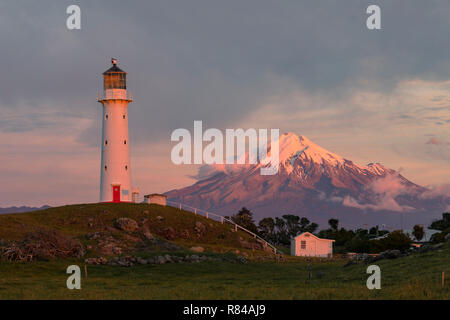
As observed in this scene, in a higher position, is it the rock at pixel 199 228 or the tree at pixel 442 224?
the tree at pixel 442 224

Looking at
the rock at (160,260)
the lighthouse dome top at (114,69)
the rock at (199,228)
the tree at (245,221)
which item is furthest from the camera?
the tree at (245,221)

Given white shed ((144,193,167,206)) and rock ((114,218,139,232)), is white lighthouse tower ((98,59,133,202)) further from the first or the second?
rock ((114,218,139,232))

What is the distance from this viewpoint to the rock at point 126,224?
77.7 m

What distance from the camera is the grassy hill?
102 feet

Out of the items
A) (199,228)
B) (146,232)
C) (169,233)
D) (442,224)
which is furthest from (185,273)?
(442,224)

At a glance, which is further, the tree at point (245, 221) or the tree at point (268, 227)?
the tree at point (268, 227)

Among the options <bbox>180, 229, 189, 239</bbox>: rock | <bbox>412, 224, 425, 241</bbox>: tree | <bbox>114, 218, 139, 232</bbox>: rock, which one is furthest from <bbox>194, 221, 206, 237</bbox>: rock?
<bbox>412, 224, 425, 241</bbox>: tree

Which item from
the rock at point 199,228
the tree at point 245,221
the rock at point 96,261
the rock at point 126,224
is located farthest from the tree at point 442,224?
the rock at point 96,261

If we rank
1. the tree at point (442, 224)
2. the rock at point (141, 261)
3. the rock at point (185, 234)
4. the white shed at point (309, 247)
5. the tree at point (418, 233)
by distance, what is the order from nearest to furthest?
the rock at point (141, 261)
the rock at point (185, 234)
the white shed at point (309, 247)
the tree at point (418, 233)
the tree at point (442, 224)

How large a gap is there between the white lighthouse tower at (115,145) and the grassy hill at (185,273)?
305cm

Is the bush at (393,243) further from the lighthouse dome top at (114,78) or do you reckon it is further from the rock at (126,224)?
the lighthouse dome top at (114,78)

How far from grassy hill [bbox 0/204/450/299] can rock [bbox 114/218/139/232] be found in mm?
1351

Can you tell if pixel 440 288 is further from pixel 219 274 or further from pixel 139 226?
pixel 139 226
